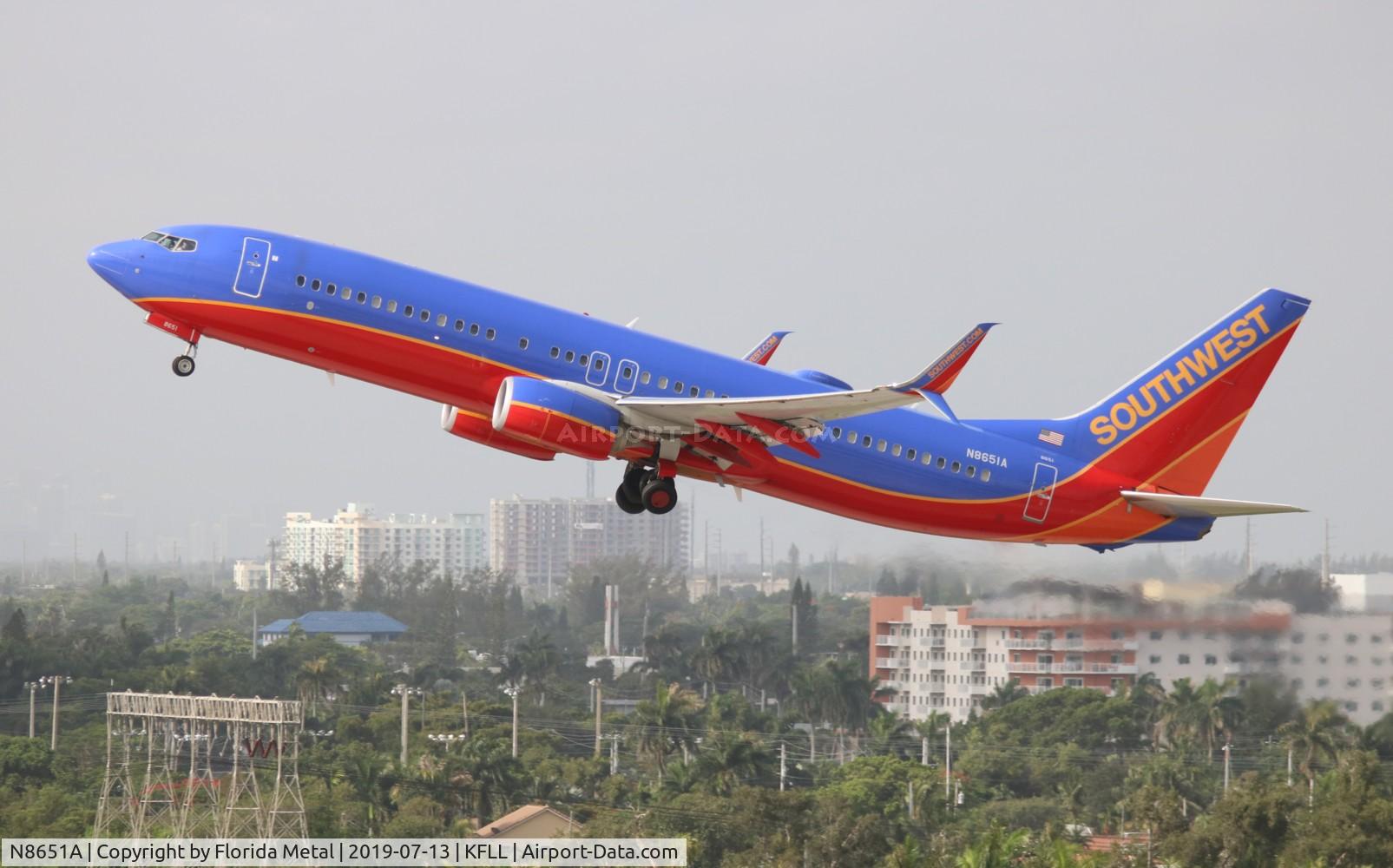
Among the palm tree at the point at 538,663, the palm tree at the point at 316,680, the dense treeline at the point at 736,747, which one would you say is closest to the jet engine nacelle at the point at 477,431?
the dense treeline at the point at 736,747

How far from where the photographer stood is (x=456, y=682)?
160375mm

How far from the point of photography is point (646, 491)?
39.5 meters

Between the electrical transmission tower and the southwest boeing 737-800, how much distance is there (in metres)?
36.1

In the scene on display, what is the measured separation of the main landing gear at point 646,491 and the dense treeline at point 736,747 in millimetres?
25274

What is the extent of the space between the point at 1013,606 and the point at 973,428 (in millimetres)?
19644

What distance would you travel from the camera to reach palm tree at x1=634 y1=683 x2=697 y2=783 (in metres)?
119

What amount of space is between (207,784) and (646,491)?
165 feet

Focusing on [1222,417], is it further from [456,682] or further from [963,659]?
[456,682]

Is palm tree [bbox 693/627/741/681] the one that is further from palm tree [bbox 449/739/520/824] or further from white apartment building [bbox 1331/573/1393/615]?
white apartment building [bbox 1331/573/1393/615]

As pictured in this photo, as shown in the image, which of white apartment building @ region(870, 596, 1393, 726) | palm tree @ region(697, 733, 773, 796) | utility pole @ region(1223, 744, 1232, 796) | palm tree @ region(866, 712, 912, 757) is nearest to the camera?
white apartment building @ region(870, 596, 1393, 726)

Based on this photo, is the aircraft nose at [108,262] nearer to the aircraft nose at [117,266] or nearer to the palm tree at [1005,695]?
the aircraft nose at [117,266]

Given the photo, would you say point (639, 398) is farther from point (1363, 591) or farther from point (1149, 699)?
point (1149, 699)

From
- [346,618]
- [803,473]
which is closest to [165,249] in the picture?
[803,473]
